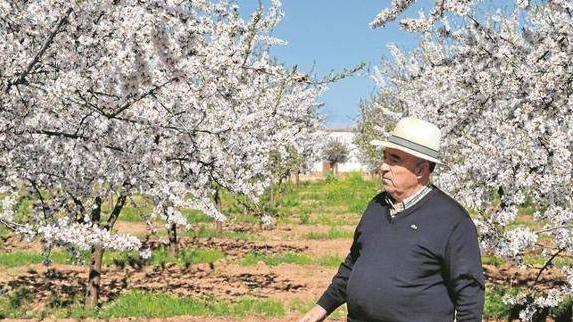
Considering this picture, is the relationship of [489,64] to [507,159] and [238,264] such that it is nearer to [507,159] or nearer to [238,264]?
[507,159]

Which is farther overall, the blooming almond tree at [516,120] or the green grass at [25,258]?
the green grass at [25,258]

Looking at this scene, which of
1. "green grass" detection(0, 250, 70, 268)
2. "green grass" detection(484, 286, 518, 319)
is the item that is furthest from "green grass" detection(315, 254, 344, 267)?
"green grass" detection(0, 250, 70, 268)

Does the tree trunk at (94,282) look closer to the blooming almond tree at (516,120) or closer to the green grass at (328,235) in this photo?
the blooming almond tree at (516,120)

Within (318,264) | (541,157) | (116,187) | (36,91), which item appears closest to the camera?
(36,91)

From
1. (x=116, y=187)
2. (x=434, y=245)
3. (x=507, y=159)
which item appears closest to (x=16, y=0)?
(x=116, y=187)

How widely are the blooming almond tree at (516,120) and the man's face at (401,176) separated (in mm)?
2622

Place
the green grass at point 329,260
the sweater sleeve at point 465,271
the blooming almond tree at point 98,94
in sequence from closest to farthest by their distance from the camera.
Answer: the sweater sleeve at point 465,271 < the blooming almond tree at point 98,94 < the green grass at point 329,260

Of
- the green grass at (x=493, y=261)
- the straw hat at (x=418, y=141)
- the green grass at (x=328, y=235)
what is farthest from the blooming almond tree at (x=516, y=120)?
the green grass at (x=328, y=235)

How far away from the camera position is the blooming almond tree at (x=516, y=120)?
566 centimetres

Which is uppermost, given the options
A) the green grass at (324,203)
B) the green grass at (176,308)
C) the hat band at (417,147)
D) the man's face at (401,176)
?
the green grass at (324,203)

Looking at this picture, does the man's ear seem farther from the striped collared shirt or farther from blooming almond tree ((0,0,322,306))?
blooming almond tree ((0,0,322,306))

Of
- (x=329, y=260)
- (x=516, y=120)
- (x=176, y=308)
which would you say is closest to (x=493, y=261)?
(x=329, y=260)

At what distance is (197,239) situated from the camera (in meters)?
15.7

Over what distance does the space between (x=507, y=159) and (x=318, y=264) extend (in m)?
6.92
